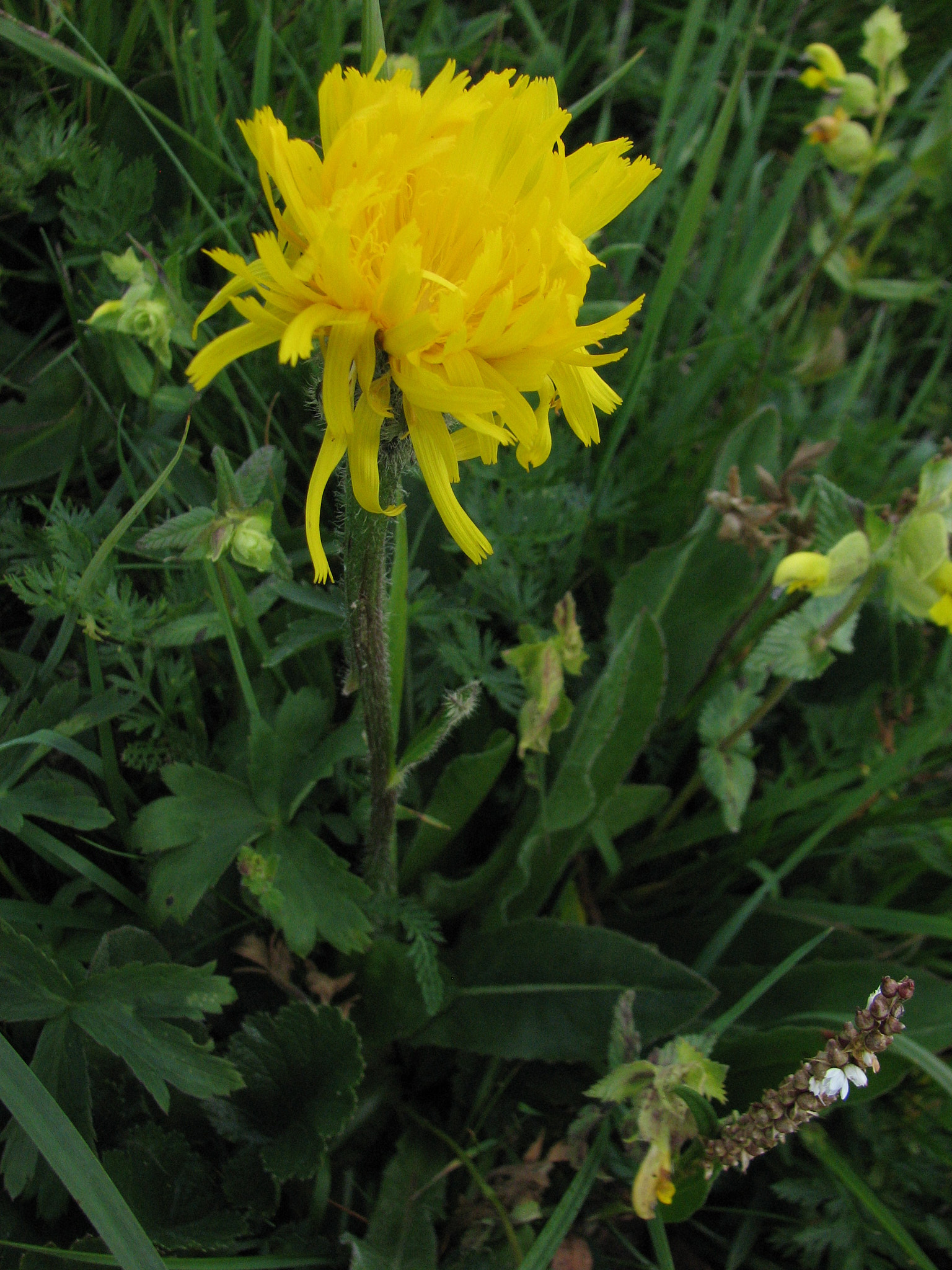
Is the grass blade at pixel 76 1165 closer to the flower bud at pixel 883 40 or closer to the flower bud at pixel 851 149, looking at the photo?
the flower bud at pixel 851 149

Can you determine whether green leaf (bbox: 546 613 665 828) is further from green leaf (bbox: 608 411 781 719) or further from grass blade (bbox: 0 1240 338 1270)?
grass blade (bbox: 0 1240 338 1270)

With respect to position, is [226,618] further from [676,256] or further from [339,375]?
→ [676,256]

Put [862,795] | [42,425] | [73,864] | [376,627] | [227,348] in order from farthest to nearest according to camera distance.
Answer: [862,795], [42,425], [73,864], [376,627], [227,348]

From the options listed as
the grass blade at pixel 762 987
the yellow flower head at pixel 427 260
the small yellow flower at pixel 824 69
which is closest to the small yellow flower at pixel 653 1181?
the grass blade at pixel 762 987

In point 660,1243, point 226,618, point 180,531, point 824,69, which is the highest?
point 824,69

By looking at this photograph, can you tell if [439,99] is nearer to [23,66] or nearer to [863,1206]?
[23,66]

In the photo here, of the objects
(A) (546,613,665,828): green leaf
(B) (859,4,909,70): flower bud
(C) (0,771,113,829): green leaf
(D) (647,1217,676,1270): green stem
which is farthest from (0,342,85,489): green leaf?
(B) (859,4,909,70): flower bud

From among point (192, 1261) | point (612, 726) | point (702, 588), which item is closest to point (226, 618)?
point (612, 726)
